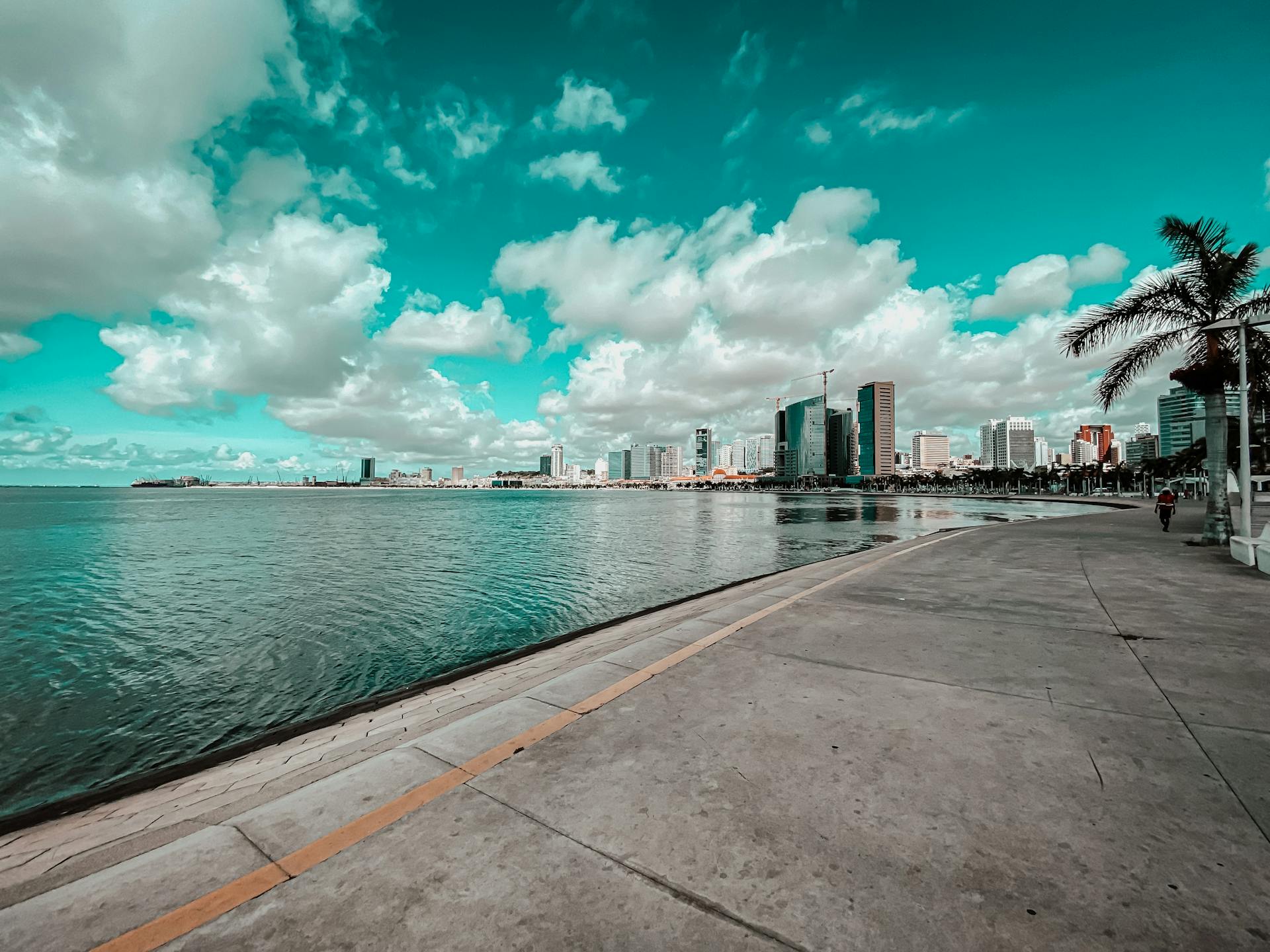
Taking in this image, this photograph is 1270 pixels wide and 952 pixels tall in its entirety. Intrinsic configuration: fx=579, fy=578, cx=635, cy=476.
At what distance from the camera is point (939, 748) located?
3.85 m

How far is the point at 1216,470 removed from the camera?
1453 cm

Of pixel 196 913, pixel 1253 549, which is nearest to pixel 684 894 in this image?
pixel 196 913

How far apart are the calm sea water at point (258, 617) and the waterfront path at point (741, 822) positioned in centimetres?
289

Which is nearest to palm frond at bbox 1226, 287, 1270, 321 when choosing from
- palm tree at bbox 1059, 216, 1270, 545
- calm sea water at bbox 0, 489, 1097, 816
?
palm tree at bbox 1059, 216, 1270, 545

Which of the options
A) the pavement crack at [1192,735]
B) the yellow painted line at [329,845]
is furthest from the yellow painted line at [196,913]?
the pavement crack at [1192,735]

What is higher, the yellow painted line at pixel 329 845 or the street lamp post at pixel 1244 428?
the street lamp post at pixel 1244 428

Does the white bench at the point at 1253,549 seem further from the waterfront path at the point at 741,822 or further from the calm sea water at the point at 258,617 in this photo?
the calm sea water at the point at 258,617

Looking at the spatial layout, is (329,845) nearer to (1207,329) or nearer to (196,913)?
(196,913)

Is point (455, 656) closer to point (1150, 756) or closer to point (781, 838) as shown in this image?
point (781, 838)

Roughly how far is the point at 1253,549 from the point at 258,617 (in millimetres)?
21157

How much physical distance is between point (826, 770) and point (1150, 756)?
2.09m

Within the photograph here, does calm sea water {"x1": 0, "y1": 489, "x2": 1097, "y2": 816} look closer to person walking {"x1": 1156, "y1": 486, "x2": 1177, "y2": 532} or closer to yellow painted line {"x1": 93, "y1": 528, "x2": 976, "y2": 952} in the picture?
yellow painted line {"x1": 93, "y1": 528, "x2": 976, "y2": 952}

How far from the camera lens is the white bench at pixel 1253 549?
1041 centimetres

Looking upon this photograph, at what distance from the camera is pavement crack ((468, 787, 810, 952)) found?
228 cm
